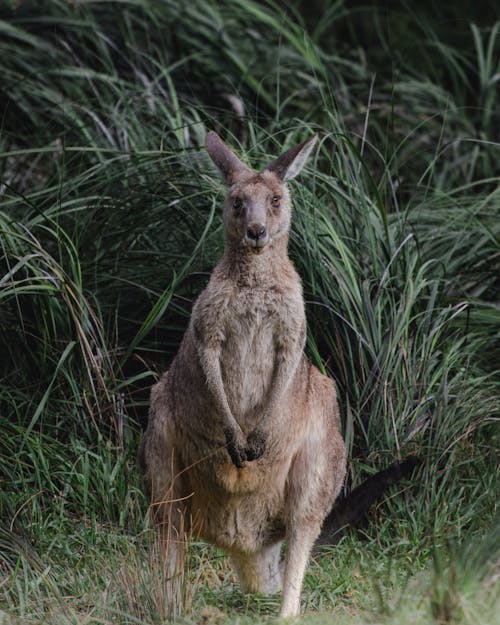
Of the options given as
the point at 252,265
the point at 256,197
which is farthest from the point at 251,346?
the point at 256,197

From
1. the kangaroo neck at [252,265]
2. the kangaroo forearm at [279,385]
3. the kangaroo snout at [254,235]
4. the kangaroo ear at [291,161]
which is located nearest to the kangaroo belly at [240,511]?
the kangaroo forearm at [279,385]

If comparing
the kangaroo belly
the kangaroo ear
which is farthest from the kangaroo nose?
the kangaroo belly

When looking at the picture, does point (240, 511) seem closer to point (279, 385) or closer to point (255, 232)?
point (279, 385)

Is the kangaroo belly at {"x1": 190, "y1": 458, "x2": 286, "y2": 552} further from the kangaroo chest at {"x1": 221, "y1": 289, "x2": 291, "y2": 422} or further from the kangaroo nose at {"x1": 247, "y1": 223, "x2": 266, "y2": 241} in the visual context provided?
the kangaroo nose at {"x1": 247, "y1": 223, "x2": 266, "y2": 241}

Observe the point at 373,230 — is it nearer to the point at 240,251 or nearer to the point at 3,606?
the point at 240,251

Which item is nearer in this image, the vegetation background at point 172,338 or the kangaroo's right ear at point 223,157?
the vegetation background at point 172,338

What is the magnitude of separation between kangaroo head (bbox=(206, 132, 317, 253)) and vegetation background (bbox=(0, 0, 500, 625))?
66 centimetres

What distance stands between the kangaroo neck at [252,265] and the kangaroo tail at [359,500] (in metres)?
0.86

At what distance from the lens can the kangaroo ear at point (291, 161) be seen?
4.27m

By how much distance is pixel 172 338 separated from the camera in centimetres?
540

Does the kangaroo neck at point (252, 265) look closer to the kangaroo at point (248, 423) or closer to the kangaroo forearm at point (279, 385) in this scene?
the kangaroo at point (248, 423)

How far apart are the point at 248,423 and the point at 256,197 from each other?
86 centimetres

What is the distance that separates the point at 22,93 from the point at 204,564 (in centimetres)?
342

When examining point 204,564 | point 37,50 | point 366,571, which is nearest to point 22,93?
point 37,50
